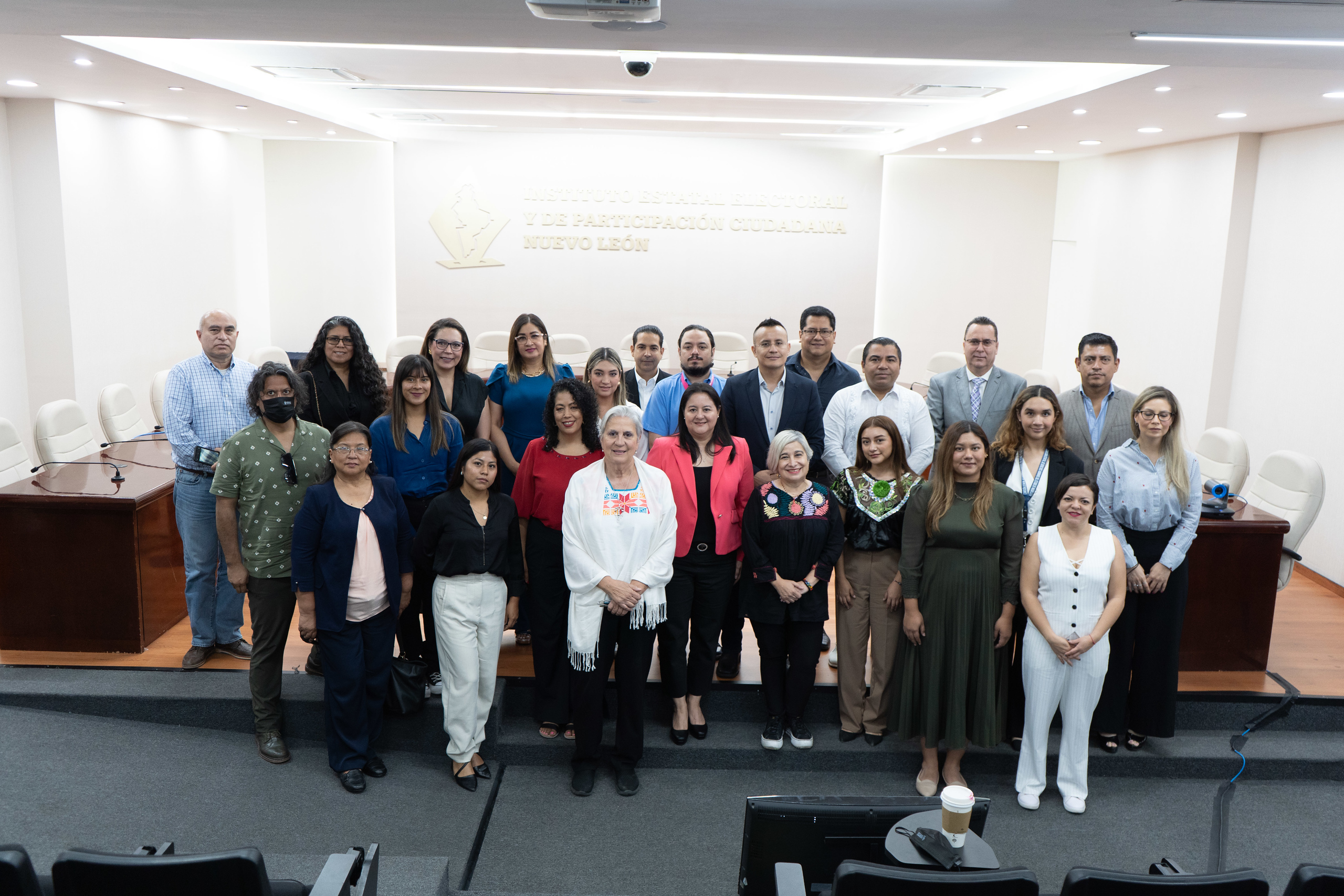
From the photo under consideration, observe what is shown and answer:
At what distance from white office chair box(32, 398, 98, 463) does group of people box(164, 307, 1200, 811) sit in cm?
187

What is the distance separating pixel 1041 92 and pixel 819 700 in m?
5.38

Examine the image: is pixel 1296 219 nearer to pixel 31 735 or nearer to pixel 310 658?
pixel 310 658

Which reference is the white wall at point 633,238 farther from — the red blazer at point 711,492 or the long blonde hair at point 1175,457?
the long blonde hair at point 1175,457

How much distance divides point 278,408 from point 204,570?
1.29 meters

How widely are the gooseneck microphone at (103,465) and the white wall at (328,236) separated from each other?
702 centimetres

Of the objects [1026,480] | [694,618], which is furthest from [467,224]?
[1026,480]

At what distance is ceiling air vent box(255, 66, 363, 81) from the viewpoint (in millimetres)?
7598

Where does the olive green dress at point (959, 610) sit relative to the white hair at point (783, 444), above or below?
below

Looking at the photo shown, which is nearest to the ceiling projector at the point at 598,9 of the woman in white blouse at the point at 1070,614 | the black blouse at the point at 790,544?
the black blouse at the point at 790,544

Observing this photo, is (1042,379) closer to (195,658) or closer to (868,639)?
(868,639)

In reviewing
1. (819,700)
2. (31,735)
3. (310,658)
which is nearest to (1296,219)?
(819,700)

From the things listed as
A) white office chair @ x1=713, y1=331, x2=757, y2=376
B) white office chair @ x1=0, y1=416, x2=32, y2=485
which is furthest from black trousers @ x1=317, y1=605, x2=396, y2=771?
white office chair @ x1=713, y1=331, x2=757, y2=376

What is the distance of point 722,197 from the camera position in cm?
1246

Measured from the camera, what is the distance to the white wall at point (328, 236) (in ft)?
41.1
